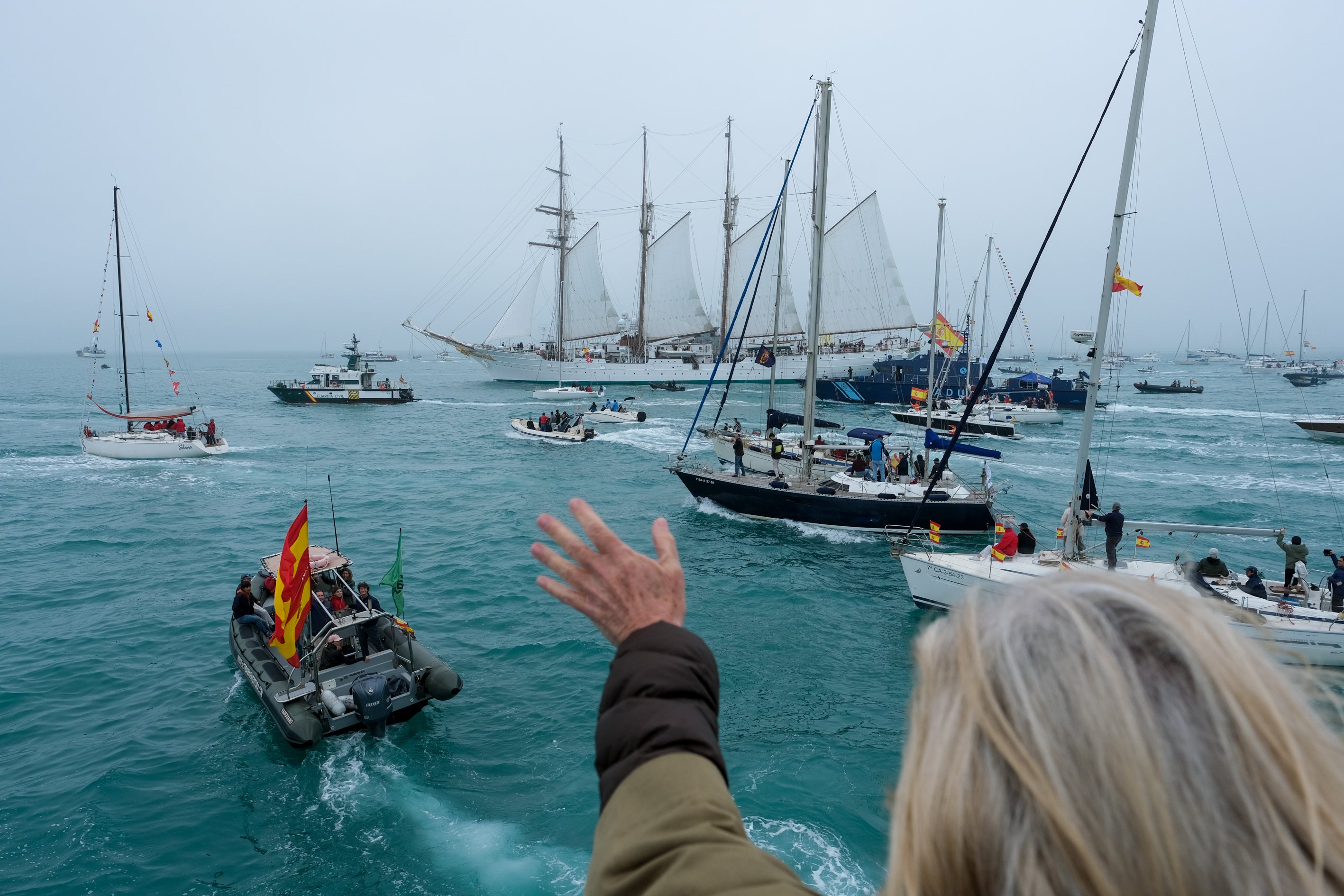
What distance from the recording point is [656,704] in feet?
4.42

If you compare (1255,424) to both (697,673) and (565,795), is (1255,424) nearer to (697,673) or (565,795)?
(565,795)

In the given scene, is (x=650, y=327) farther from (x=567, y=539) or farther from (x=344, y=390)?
(x=567, y=539)

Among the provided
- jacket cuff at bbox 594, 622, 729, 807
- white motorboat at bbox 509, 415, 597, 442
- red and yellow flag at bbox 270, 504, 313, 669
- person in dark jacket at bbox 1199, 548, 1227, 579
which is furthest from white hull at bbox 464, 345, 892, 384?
jacket cuff at bbox 594, 622, 729, 807

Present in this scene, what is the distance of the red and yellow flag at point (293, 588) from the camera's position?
8.48m

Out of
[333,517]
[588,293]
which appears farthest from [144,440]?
[588,293]

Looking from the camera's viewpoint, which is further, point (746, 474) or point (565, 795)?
point (746, 474)

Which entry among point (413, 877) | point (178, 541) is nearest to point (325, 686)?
point (413, 877)

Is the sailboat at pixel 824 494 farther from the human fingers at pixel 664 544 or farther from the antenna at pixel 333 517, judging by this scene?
the human fingers at pixel 664 544

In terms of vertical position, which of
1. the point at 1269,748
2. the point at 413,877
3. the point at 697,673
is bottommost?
the point at 413,877

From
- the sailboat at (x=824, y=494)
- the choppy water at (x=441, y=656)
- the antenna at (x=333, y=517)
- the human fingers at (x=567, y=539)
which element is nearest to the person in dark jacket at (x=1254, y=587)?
the choppy water at (x=441, y=656)

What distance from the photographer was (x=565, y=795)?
28.6 feet

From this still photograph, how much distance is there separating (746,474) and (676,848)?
74.2 ft

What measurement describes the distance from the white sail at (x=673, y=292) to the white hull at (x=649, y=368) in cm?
421

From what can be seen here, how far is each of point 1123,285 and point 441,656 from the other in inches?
559
